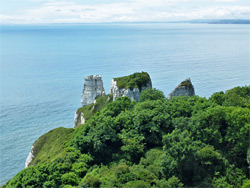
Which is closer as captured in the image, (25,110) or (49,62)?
(25,110)

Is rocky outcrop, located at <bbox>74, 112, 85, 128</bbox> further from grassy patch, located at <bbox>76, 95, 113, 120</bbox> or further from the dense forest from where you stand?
the dense forest

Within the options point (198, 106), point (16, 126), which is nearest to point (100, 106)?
point (16, 126)

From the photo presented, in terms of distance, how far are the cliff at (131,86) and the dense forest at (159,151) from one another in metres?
20.5

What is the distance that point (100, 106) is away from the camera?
76312 mm

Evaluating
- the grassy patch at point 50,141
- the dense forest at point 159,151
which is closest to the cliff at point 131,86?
the grassy patch at point 50,141

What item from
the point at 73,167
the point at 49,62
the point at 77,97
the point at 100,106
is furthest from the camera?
the point at 49,62

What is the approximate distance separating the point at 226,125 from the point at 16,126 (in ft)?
212

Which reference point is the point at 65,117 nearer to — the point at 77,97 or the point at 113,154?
the point at 77,97

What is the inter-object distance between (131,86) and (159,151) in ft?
111

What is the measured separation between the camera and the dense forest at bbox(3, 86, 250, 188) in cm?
2988

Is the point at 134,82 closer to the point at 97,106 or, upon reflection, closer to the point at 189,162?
the point at 97,106

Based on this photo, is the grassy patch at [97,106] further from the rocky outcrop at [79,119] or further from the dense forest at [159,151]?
the dense forest at [159,151]

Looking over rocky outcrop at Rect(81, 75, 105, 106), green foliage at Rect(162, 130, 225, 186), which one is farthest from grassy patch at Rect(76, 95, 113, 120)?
green foliage at Rect(162, 130, 225, 186)

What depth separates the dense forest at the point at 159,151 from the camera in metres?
29.9
